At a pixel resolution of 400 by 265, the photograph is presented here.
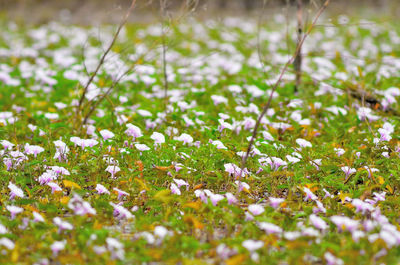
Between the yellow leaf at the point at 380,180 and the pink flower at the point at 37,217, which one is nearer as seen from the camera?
the pink flower at the point at 37,217

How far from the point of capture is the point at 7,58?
7203 millimetres

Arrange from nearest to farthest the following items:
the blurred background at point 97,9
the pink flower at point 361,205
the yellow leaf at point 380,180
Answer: the pink flower at point 361,205 → the yellow leaf at point 380,180 → the blurred background at point 97,9

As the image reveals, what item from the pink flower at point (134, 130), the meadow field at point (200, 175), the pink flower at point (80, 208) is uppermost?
the pink flower at point (134, 130)

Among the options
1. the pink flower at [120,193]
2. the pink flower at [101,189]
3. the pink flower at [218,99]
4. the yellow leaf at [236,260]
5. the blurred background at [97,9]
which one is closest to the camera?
the yellow leaf at [236,260]

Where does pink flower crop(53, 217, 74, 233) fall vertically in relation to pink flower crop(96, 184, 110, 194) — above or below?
above

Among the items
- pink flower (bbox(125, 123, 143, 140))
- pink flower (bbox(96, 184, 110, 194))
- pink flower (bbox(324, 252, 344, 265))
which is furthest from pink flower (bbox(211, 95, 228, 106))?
pink flower (bbox(324, 252, 344, 265))

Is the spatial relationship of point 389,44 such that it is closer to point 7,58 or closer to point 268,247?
point 7,58

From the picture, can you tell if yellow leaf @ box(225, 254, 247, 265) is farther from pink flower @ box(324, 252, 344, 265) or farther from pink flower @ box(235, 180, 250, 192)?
pink flower @ box(235, 180, 250, 192)

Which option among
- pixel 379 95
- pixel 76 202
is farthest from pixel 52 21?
pixel 76 202

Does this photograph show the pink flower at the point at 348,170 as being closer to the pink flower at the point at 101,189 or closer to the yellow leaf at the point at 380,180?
the yellow leaf at the point at 380,180

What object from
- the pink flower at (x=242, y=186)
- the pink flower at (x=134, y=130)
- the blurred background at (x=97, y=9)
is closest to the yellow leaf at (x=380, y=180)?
the pink flower at (x=242, y=186)

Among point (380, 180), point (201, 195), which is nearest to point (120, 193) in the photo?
point (201, 195)

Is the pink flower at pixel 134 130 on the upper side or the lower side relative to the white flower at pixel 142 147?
upper

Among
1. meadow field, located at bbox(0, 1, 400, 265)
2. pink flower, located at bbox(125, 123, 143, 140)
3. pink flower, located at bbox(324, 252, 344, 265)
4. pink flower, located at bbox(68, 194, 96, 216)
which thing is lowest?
meadow field, located at bbox(0, 1, 400, 265)
